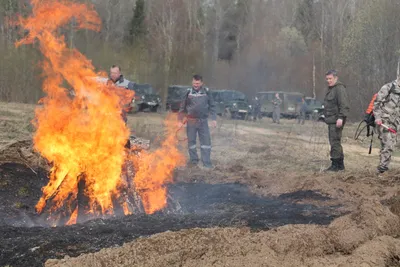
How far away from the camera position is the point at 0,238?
454 cm

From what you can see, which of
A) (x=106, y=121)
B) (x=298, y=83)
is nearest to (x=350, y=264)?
(x=106, y=121)

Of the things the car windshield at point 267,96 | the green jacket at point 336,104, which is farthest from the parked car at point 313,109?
the green jacket at point 336,104

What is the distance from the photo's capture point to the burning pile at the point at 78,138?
6242 millimetres

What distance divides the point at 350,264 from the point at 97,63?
→ 2043 centimetres

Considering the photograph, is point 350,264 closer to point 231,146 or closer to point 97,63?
point 231,146

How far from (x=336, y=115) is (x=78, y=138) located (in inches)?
213

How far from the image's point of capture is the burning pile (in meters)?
6.24

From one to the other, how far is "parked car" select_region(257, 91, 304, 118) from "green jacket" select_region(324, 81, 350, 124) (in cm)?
2131

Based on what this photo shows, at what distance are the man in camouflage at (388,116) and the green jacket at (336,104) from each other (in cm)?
63

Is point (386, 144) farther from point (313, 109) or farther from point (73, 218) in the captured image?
point (313, 109)

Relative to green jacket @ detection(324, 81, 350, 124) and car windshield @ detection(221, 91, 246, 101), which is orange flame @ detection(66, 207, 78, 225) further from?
car windshield @ detection(221, 91, 246, 101)

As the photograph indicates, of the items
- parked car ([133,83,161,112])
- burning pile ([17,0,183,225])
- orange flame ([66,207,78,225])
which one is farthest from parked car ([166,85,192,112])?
orange flame ([66,207,78,225])

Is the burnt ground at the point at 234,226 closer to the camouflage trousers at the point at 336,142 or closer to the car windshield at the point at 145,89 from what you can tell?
the camouflage trousers at the point at 336,142

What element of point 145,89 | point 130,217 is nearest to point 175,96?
point 145,89
